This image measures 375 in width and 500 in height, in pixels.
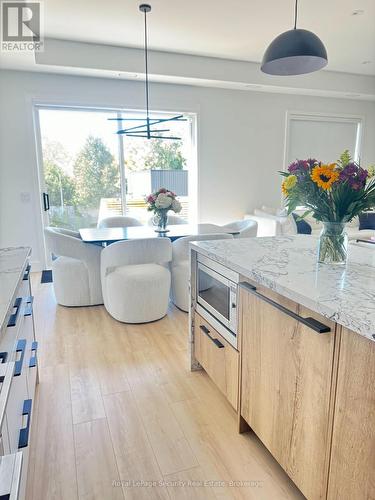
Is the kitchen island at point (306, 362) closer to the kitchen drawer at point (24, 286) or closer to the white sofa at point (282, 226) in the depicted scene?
the kitchen drawer at point (24, 286)

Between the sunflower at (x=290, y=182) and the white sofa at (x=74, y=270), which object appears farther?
the white sofa at (x=74, y=270)

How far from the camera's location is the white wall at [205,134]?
15.1ft

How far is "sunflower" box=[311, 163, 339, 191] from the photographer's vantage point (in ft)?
4.60

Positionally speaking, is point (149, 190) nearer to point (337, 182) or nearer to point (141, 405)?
point (141, 405)

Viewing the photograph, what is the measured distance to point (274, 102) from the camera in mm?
5922

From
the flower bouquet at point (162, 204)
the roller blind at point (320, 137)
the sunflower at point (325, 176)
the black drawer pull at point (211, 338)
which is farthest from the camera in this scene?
the roller blind at point (320, 137)

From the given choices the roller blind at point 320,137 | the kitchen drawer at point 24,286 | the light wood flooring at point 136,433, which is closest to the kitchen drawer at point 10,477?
the light wood flooring at point 136,433

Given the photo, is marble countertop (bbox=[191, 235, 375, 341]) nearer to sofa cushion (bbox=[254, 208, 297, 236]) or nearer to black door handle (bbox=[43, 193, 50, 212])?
sofa cushion (bbox=[254, 208, 297, 236])

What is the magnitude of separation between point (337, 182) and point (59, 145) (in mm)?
4397

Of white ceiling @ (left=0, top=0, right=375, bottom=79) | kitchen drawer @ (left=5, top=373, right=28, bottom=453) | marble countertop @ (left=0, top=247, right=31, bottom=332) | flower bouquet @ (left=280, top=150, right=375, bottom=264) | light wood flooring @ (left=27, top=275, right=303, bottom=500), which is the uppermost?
white ceiling @ (left=0, top=0, right=375, bottom=79)

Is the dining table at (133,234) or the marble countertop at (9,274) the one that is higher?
the marble countertop at (9,274)

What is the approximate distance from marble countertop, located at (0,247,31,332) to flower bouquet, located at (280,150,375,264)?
123 cm

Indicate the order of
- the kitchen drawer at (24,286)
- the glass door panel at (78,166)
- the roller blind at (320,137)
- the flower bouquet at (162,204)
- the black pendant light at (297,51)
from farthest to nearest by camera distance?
the roller blind at (320,137) < the glass door panel at (78,166) < the flower bouquet at (162,204) < the black pendant light at (297,51) < the kitchen drawer at (24,286)

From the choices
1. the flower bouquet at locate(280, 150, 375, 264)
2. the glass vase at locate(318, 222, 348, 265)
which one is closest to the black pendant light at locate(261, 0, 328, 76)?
the flower bouquet at locate(280, 150, 375, 264)
